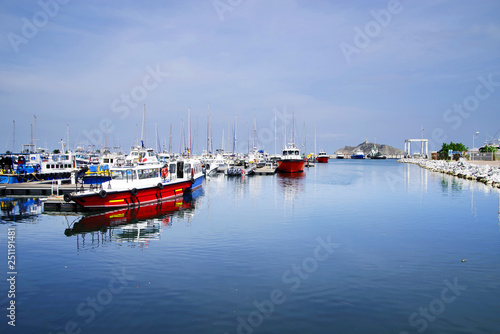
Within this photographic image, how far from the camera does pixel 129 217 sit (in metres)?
29.0

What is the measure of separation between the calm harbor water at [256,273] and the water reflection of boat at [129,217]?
20 centimetres

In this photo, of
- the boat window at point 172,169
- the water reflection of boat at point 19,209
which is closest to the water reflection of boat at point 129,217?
the water reflection of boat at point 19,209

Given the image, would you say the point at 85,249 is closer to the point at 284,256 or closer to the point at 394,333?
the point at 284,256

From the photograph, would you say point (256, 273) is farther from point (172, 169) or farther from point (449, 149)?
Answer: point (449, 149)

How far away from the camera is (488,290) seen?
1316cm

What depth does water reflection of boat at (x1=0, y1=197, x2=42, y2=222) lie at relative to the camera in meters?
28.8

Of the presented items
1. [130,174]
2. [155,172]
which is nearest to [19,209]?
[130,174]

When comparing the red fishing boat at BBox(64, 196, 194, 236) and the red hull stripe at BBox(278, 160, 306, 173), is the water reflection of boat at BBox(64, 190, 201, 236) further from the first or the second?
the red hull stripe at BBox(278, 160, 306, 173)

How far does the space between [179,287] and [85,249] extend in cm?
822

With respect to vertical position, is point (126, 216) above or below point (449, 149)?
below

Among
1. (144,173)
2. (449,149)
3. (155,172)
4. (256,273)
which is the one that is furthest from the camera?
(449,149)

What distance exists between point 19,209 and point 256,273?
87.8 feet

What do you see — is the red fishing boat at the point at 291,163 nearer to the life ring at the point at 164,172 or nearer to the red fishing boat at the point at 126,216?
the life ring at the point at 164,172

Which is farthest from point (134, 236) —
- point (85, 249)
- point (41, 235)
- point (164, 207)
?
point (164, 207)
